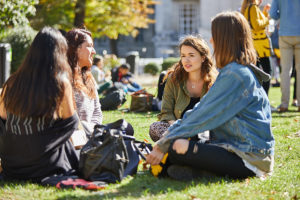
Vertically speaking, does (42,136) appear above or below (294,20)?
below

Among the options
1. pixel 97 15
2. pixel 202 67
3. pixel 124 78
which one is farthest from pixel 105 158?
pixel 97 15

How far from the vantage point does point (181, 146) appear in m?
3.98

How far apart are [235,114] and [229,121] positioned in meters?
0.09

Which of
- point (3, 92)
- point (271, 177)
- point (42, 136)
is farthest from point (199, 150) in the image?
point (3, 92)

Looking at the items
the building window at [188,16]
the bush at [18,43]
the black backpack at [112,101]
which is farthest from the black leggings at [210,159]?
the building window at [188,16]

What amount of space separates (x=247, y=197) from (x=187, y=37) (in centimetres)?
209

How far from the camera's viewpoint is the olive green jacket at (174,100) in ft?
17.3

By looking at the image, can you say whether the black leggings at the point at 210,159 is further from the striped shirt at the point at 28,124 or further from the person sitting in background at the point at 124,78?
the person sitting in background at the point at 124,78

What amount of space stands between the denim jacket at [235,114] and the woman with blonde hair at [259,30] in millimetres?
4502

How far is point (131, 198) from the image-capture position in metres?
3.68

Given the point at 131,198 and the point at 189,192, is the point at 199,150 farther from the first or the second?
the point at 131,198

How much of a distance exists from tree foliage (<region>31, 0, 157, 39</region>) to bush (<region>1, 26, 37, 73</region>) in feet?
13.8

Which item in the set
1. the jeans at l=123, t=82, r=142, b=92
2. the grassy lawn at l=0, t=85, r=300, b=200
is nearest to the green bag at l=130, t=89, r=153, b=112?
the jeans at l=123, t=82, r=142, b=92

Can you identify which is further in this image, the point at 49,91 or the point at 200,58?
the point at 200,58
